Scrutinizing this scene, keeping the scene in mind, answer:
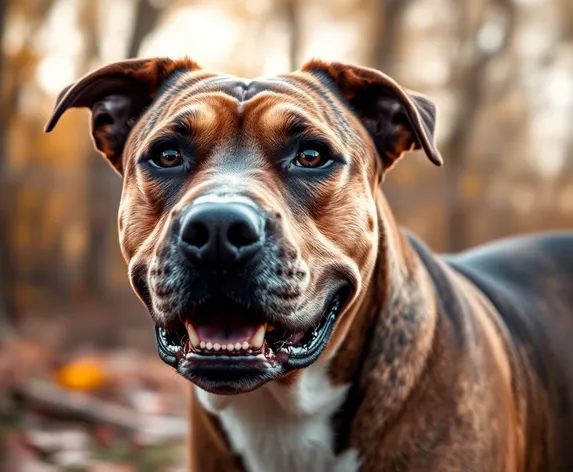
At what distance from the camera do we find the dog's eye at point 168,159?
9.97ft

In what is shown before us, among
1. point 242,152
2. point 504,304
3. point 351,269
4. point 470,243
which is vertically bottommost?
point 470,243

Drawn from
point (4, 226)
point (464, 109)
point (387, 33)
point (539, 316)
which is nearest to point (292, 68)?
point (387, 33)

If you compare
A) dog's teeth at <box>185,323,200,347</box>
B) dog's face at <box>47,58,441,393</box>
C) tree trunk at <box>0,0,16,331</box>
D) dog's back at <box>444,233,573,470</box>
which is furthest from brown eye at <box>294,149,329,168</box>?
tree trunk at <box>0,0,16,331</box>

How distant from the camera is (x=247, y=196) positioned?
2582 mm

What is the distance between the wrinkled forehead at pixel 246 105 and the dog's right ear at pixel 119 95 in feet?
0.27

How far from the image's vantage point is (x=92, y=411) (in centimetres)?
612

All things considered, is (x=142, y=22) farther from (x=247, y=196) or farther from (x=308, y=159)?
(x=247, y=196)

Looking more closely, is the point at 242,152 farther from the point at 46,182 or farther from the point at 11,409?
the point at 46,182

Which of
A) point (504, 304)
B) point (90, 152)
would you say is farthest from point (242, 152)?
point (90, 152)

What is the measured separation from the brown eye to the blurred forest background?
8.13m

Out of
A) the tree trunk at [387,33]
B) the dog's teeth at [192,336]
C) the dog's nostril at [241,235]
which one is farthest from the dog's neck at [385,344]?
the tree trunk at [387,33]

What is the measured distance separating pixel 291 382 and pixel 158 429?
3373mm

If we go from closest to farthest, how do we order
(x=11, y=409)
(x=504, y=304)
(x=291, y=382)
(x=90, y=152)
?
(x=291, y=382) → (x=504, y=304) → (x=11, y=409) → (x=90, y=152)

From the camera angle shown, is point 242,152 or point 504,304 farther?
point 504,304
